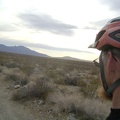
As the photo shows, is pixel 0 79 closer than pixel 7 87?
No

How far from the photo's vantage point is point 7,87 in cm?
1253

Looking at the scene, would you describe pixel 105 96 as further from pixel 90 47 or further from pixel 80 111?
pixel 80 111

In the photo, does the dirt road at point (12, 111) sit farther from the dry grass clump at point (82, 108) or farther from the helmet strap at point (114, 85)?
the helmet strap at point (114, 85)

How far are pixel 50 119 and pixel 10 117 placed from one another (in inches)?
45.9

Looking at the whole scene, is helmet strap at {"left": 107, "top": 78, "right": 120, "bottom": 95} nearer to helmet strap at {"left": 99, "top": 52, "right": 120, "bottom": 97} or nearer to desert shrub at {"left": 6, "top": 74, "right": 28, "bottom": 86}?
helmet strap at {"left": 99, "top": 52, "right": 120, "bottom": 97}

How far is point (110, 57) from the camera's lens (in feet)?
5.13

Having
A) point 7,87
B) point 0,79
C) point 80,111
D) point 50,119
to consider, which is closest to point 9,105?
point 50,119

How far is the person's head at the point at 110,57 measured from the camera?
1.53m

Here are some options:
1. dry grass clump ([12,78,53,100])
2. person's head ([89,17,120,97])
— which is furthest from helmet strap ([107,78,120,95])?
dry grass clump ([12,78,53,100])

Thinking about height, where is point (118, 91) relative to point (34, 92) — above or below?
above

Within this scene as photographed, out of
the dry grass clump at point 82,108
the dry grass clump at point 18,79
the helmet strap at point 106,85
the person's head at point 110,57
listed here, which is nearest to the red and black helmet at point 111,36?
the person's head at point 110,57

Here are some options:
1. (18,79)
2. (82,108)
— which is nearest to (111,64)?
(82,108)

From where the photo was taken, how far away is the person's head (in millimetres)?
1528

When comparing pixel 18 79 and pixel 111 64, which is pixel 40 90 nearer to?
pixel 18 79
